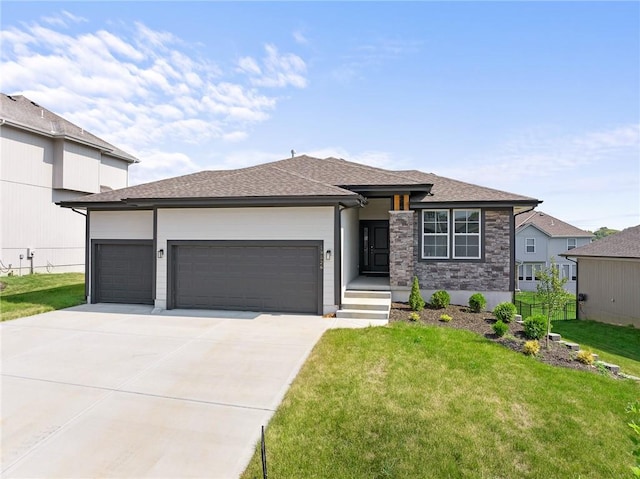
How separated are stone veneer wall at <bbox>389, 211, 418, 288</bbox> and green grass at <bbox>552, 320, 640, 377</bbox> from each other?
16.3 feet

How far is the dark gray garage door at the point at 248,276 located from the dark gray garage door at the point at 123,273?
1389 millimetres

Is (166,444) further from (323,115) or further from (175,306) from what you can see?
(323,115)

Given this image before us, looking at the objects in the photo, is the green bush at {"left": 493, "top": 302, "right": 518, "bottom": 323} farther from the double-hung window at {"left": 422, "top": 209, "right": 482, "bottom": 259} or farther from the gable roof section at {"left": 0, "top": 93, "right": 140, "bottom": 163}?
the gable roof section at {"left": 0, "top": 93, "right": 140, "bottom": 163}

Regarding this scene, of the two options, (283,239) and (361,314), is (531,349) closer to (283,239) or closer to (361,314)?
(361,314)

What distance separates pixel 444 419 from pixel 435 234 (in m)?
8.00

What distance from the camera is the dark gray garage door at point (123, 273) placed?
11.0 metres

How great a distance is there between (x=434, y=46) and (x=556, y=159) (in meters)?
12.6

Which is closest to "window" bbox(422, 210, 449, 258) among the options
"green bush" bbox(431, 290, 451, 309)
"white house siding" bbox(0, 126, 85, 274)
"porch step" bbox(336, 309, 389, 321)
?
"green bush" bbox(431, 290, 451, 309)

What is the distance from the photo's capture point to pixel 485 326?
28.7 feet

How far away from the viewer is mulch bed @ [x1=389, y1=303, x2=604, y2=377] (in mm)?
6832

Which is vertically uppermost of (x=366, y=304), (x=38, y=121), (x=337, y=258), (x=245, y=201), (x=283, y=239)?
(x=38, y=121)

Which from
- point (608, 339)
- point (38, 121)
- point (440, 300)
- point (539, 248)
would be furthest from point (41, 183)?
point (539, 248)

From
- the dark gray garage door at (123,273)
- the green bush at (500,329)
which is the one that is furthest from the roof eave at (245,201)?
the green bush at (500,329)

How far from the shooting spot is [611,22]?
30.0ft
